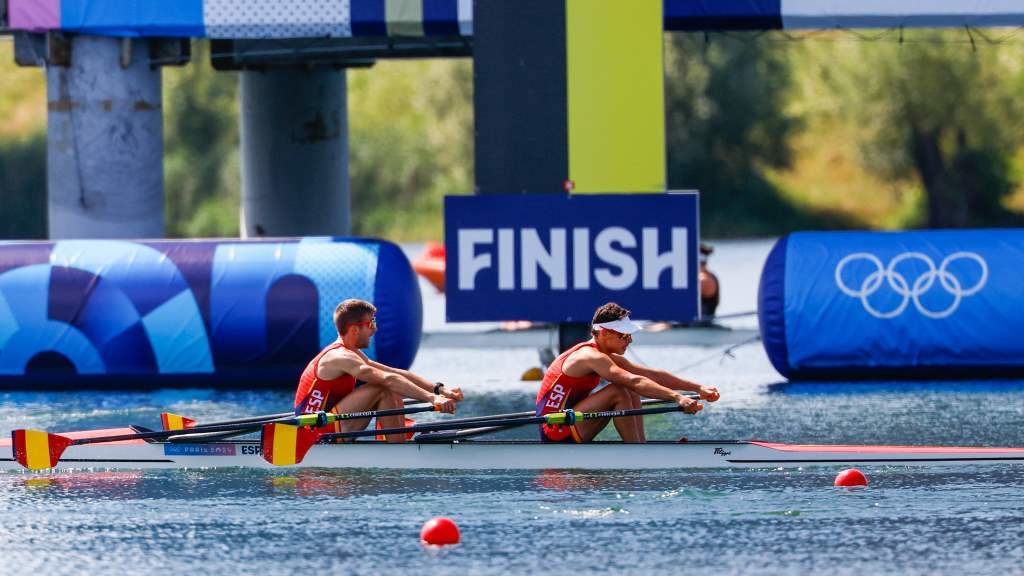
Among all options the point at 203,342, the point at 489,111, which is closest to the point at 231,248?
the point at 203,342

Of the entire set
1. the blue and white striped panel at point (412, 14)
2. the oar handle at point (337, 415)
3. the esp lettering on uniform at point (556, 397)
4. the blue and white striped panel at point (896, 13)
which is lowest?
the oar handle at point (337, 415)

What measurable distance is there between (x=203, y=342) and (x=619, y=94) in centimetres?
510

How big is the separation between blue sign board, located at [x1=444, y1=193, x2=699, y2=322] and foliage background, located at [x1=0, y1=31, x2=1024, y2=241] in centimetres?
3298

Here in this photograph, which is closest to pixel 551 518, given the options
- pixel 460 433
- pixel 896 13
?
pixel 460 433

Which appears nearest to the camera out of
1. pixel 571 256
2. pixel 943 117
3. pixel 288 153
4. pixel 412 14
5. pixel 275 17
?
pixel 571 256

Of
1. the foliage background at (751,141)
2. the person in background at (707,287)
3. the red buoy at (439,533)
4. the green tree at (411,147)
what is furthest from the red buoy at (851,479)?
the green tree at (411,147)

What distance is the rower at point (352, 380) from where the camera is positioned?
44.6 feet

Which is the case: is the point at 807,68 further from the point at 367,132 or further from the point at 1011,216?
the point at 367,132

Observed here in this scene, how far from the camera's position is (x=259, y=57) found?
26641mm

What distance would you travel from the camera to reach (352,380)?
543 inches

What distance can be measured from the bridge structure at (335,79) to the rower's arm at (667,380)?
462cm

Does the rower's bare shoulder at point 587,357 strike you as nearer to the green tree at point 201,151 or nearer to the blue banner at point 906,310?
the blue banner at point 906,310

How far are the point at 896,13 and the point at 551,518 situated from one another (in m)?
11.6

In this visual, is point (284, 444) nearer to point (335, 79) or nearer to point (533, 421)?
point (533, 421)
